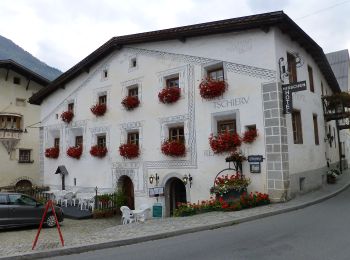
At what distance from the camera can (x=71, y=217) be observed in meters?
17.9

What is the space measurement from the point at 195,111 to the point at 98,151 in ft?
22.3

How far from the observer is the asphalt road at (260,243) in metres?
7.13

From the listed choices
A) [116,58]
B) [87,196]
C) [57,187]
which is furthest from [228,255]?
[57,187]

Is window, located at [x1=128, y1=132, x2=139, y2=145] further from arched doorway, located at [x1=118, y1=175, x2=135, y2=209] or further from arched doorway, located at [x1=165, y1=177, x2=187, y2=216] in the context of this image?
arched doorway, located at [x1=165, y1=177, x2=187, y2=216]

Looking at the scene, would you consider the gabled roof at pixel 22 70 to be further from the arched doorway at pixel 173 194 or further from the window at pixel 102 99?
the arched doorway at pixel 173 194

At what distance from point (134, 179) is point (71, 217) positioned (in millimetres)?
3517

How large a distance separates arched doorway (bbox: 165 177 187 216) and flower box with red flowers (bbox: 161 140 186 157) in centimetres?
150

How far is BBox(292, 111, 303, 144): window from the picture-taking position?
623 inches

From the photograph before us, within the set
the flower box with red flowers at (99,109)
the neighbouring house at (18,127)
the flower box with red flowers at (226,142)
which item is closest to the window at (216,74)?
the flower box with red flowers at (226,142)

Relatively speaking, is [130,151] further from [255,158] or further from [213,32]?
[213,32]

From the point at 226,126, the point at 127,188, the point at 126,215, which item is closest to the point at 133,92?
the point at 127,188

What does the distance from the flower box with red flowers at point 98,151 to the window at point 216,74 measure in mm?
7526

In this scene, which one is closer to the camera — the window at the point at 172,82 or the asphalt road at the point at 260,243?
the asphalt road at the point at 260,243

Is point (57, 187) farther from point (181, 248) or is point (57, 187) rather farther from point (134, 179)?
point (181, 248)
